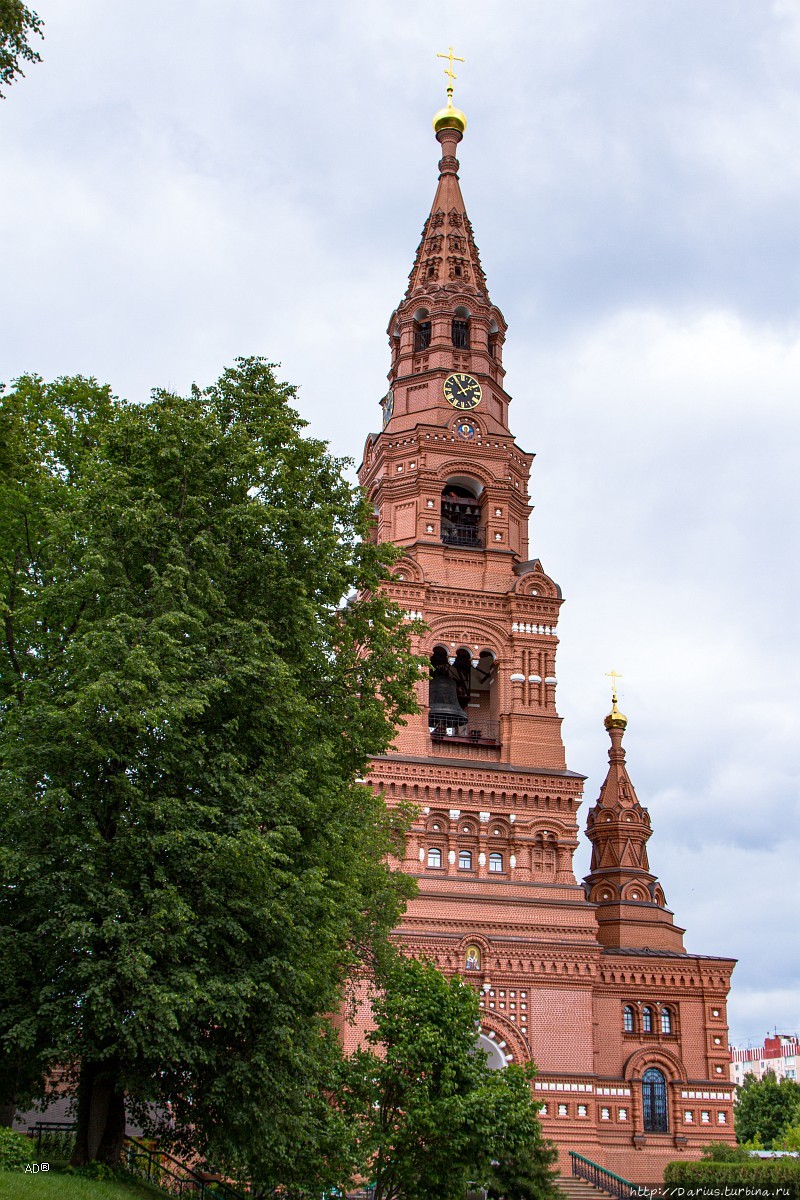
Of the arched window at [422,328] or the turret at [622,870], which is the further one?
the arched window at [422,328]

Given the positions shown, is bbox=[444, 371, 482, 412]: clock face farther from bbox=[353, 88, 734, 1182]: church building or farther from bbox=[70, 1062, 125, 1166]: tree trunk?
bbox=[70, 1062, 125, 1166]: tree trunk

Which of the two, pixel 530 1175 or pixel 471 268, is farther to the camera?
pixel 471 268

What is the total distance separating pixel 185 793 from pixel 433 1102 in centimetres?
672

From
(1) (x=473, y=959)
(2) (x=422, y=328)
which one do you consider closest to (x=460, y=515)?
(2) (x=422, y=328)

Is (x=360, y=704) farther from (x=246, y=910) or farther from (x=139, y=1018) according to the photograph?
(x=139, y=1018)

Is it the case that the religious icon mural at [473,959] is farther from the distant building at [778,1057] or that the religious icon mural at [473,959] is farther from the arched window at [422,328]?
the distant building at [778,1057]

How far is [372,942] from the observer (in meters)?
25.1

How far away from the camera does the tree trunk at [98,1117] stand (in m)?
16.0

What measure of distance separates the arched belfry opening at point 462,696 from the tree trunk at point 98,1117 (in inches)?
883

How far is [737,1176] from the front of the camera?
31.0m

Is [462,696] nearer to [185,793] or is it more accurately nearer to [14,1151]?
[185,793]

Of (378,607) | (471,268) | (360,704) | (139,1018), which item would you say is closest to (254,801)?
(139,1018)

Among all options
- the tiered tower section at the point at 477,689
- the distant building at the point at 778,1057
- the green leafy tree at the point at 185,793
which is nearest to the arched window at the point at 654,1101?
the tiered tower section at the point at 477,689

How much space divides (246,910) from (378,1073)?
4815 millimetres
